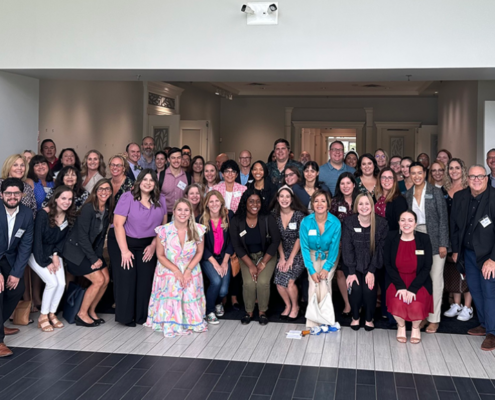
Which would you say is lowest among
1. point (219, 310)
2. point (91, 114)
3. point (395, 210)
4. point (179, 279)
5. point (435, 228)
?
point (219, 310)

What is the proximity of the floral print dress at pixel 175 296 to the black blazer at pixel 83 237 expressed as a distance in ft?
1.91

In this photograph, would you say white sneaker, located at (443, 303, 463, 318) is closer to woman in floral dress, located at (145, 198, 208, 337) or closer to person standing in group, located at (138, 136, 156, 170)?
woman in floral dress, located at (145, 198, 208, 337)

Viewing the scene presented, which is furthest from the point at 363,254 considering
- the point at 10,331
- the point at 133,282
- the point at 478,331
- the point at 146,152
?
the point at 146,152

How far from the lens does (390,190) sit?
5.18 m

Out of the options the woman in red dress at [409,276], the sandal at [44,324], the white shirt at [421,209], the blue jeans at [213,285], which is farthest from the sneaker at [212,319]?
the white shirt at [421,209]

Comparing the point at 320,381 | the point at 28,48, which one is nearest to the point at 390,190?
the point at 320,381

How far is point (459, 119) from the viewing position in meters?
10.0

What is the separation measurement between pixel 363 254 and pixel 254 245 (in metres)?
1.04

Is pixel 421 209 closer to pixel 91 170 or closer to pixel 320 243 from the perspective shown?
pixel 320 243

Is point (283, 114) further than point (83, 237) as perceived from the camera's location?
Yes

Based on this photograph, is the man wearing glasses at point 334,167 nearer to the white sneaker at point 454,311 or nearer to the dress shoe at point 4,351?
the white sneaker at point 454,311

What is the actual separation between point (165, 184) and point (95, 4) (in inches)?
79.6

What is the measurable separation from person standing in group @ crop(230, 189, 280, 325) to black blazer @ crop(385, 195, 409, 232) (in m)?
1.05

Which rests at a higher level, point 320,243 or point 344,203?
point 344,203
